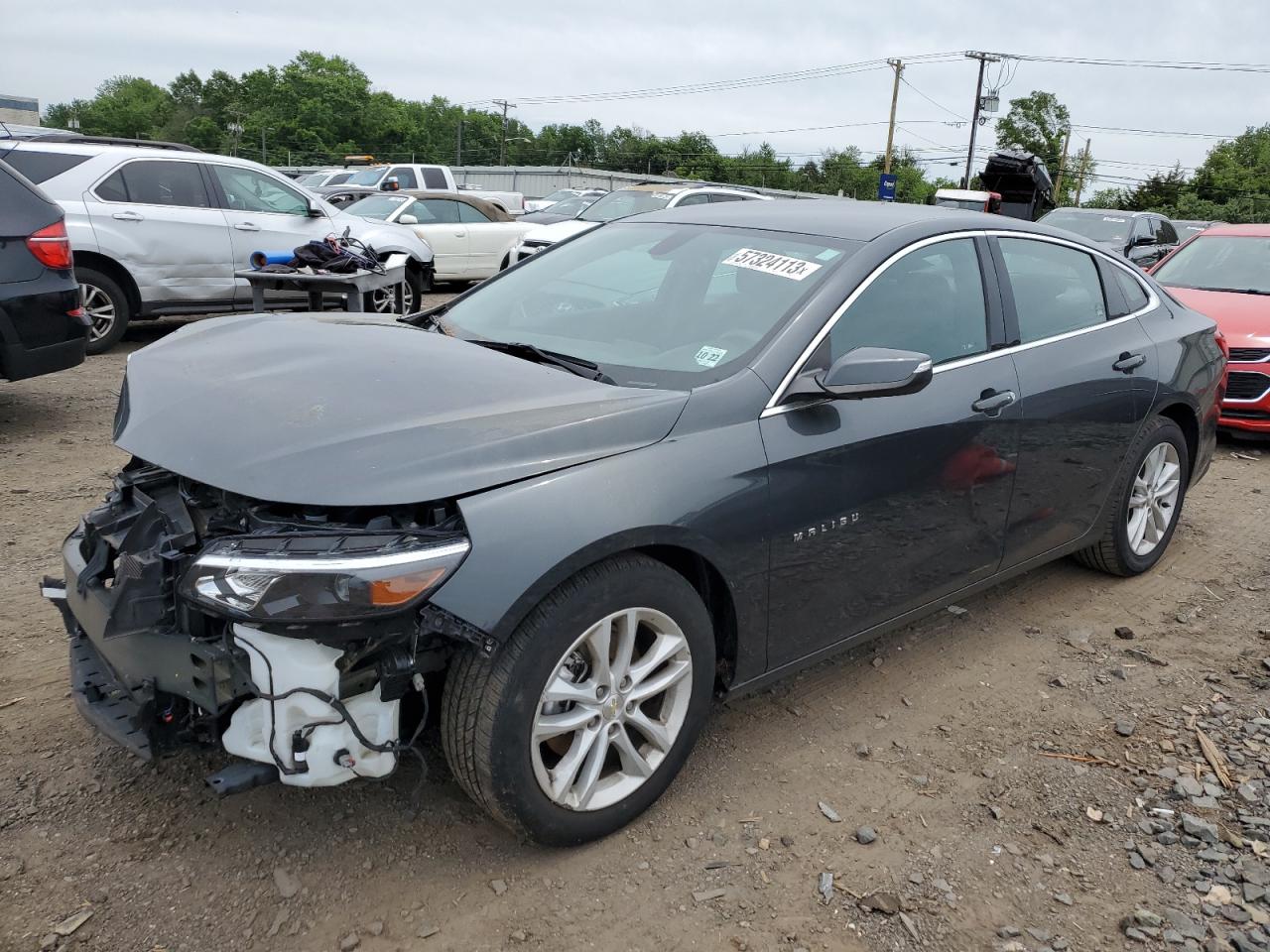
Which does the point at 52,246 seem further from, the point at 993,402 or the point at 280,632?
the point at 993,402

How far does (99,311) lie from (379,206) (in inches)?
264

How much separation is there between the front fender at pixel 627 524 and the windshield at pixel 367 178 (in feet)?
65.3

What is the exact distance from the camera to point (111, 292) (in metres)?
8.59

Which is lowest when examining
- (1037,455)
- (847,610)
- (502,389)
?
(847,610)

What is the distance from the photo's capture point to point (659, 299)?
3367 millimetres

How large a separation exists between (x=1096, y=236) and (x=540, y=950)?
15.4 m

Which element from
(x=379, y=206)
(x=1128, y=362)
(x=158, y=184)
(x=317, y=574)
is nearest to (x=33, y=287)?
(x=158, y=184)

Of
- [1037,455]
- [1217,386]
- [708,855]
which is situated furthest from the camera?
[1217,386]

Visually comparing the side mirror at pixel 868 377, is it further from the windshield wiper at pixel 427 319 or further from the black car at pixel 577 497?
the windshield wiper at pixel 427 319

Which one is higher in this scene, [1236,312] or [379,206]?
[379,206]

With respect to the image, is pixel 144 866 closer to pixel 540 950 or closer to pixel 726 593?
pixel 540 950

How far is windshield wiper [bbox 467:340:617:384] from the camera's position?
296 centimetres

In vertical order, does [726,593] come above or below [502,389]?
below

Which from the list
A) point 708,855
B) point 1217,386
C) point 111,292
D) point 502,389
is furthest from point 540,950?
point 111,292
